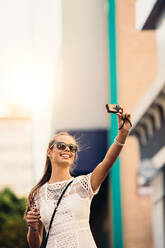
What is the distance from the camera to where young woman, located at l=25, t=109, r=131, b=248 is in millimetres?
3326

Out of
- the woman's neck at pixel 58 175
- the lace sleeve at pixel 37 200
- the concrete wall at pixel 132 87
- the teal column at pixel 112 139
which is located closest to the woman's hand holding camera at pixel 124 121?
the woman's neck at pixel 58 175

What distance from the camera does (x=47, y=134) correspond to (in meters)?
7.62

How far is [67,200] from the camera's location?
3.40 metres

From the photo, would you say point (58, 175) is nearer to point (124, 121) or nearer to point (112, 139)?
point (124, 121)

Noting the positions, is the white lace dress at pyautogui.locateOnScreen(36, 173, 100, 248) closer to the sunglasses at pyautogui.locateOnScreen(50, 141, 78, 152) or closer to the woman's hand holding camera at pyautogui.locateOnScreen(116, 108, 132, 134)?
the sunglasses at pyautogui.locateOnScreen(50, 141, 78, 152)

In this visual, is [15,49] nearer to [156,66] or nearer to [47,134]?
[47,134]

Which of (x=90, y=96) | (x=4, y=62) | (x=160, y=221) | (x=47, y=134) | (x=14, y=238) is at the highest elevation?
(x=4, y=62)

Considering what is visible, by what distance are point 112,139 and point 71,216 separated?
154 inches

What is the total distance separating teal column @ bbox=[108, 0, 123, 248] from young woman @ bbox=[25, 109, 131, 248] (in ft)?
11.6

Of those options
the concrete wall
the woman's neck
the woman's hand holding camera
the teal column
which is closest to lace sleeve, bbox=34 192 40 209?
the woman's neck

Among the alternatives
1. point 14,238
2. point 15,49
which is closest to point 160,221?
point 15,49

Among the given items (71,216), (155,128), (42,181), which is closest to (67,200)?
(71,216)

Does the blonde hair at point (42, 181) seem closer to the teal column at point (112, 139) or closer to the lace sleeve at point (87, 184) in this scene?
the lace sleeve at point (87, 184)

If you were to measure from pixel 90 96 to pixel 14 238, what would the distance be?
332cm
